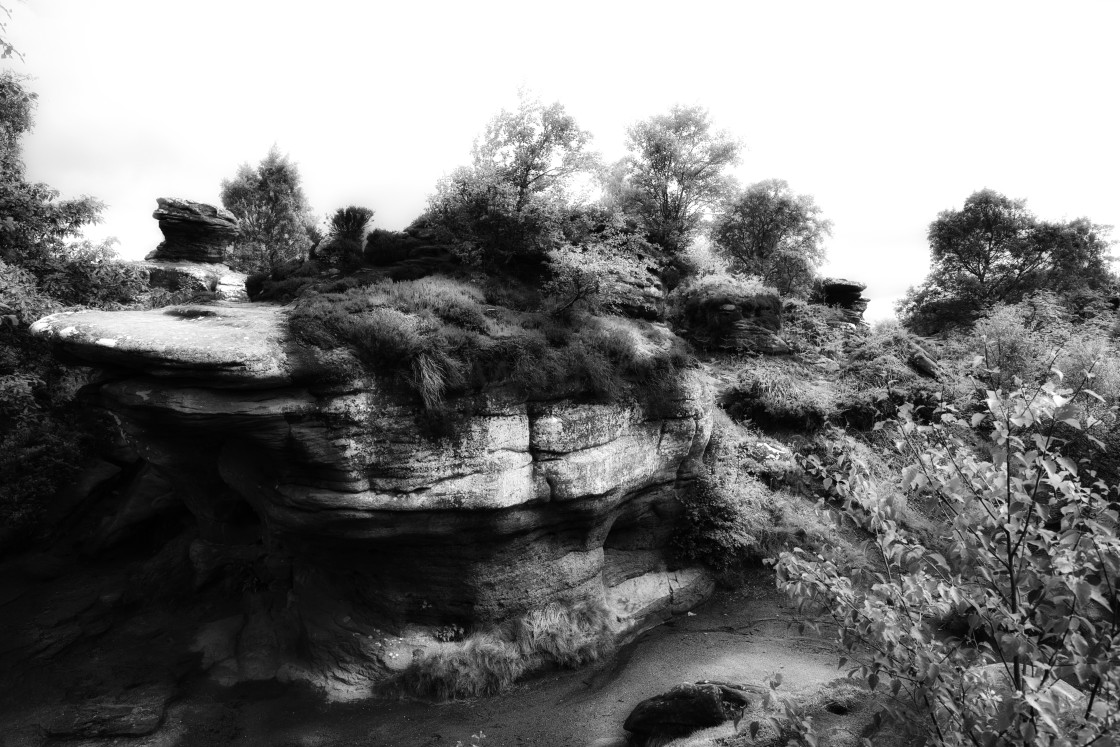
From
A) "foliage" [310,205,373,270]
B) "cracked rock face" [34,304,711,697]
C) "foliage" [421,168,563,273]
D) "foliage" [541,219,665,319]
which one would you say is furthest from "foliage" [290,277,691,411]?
"foliage" [310,205,373,270]

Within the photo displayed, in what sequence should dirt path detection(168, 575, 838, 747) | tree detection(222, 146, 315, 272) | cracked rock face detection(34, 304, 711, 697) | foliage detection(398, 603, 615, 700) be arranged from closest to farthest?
dirt path detection(168, 575, 838, 747)
cracked rock face detection(34, 304, 711, 697)
foliage detection(398, 603, 615, 700)
tree detection(222, 146, 315, 272)

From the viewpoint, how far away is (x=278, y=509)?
10.7m

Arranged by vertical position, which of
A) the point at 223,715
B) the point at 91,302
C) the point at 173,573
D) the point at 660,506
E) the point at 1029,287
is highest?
the point at 1029,287

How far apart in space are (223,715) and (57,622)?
581 centimetres

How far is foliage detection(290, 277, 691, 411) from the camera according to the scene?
10.5 m

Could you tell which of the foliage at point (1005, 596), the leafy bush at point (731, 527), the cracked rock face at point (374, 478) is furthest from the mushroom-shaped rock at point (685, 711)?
the foliage at point (1005, 596)

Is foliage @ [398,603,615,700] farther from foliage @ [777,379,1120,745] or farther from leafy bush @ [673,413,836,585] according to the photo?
foliage @ [777,379,1120,745]

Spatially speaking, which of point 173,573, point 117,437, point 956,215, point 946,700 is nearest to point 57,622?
point 173,573

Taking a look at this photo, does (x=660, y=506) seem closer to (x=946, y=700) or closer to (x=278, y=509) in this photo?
(x=278, y=509)

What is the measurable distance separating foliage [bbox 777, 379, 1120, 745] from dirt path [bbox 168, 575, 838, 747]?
5.89m

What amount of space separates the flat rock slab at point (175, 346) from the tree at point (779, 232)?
79.6ft

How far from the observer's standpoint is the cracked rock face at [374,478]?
966 centimetres

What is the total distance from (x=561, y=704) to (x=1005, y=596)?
8835 millimetres

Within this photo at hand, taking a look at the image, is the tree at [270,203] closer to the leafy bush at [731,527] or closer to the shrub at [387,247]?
the shrub at [387,247]
